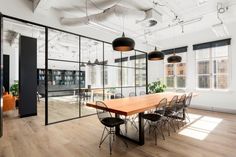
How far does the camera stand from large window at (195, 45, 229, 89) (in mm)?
5805

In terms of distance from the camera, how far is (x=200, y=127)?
3.98 m

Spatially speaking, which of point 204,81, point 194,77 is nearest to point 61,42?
point 194,77

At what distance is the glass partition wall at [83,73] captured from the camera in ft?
20.1

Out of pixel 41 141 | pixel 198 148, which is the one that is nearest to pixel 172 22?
pixel 198 148

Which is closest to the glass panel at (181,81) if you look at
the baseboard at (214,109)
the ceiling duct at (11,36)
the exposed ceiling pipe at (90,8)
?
the baseboard at (214,109)

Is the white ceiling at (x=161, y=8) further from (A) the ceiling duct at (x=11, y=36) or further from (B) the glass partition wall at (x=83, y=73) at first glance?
(A) the ceiling duct at (x=11, y=36)

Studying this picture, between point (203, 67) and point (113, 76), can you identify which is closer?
point (203, 67)

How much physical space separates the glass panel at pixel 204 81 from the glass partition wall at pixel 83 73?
8.86ft

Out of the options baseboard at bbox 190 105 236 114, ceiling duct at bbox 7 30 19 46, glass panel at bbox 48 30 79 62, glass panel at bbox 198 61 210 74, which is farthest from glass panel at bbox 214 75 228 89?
ceiling duct at bbox 7 30 19 46

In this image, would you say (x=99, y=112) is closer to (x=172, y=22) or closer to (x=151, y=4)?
(x=151, y=4)

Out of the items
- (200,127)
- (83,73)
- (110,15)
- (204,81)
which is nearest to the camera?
(110,15)

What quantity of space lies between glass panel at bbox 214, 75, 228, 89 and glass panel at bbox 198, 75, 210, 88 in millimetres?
274

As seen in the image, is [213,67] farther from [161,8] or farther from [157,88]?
[161,8]

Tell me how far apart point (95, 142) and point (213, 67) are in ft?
18.7
